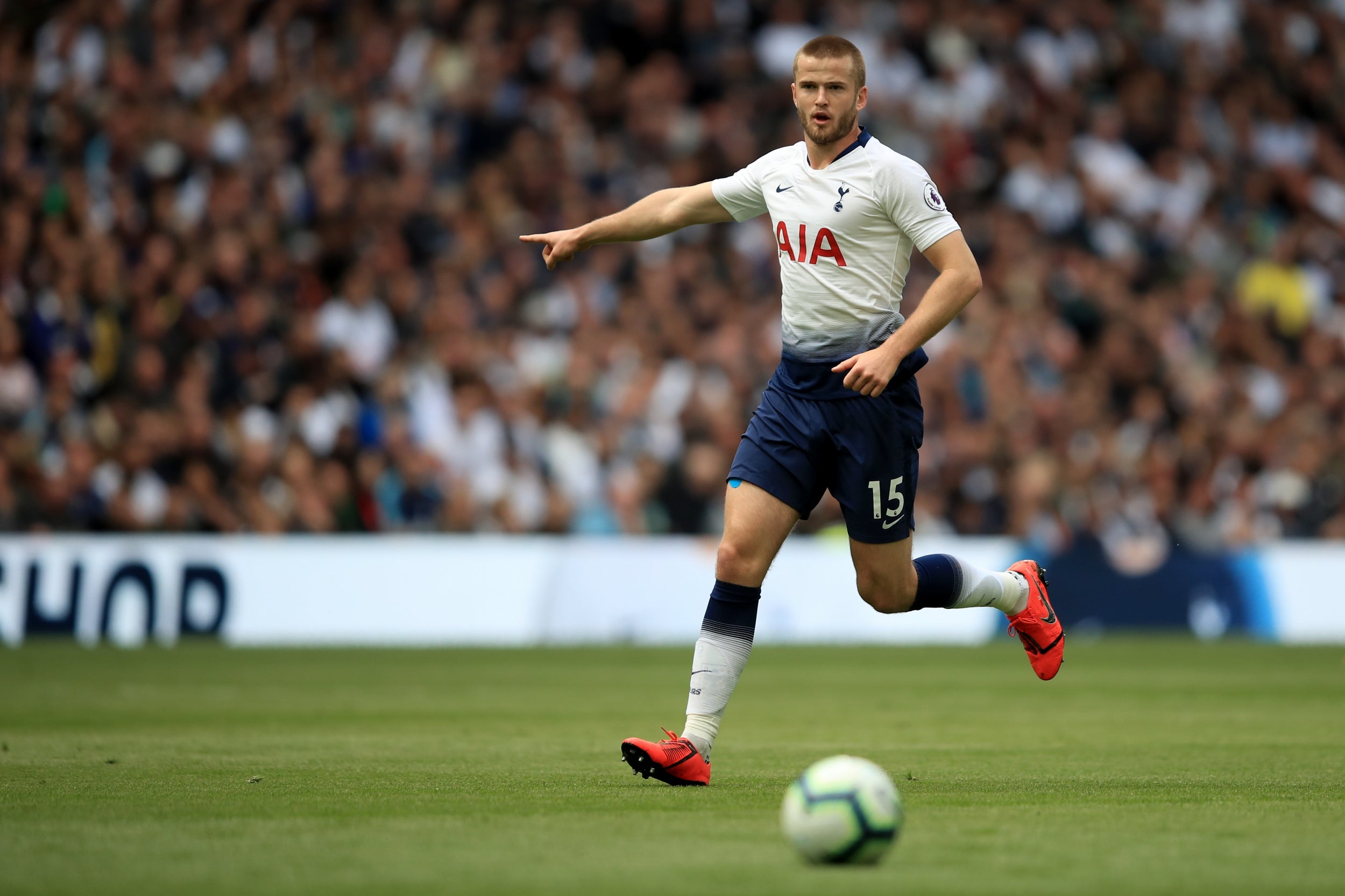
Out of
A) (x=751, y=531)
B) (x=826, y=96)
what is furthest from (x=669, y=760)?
(x=826, y=96)

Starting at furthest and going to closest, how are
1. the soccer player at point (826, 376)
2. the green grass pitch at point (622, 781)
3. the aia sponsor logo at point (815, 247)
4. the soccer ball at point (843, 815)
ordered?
the aia sponsor logo at point (815, 247) < the soccer player at point (826, 376) < the soccer ball at point (843, 815) < the green grass pitch at point (622, 781)

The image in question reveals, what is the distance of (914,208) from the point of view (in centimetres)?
677

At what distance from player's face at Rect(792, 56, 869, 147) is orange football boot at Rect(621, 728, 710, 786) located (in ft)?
7.56

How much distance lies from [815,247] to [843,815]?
105 inches

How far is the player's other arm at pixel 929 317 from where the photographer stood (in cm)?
645

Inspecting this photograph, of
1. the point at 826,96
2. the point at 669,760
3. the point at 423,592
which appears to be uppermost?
the point at 826,96

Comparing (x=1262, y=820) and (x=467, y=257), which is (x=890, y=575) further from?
(x=467, y=257)

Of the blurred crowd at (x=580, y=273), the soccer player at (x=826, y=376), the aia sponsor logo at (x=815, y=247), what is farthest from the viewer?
the blurred crowd at (x=580, y=273)

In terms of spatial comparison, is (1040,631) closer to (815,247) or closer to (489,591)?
(815,247)

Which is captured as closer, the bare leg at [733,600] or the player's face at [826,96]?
the player's face at [826,96]

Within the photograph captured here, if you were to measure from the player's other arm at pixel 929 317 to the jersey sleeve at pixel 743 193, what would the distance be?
79cm

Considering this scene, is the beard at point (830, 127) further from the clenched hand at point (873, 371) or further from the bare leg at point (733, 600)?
the bare leg at point (733, 600)

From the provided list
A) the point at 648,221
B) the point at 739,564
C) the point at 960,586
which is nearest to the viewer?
the point at 739,564

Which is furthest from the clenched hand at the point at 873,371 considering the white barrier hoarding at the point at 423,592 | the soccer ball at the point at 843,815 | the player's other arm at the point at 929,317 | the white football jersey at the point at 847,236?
the white barrier hoarding at the point at 423,592
